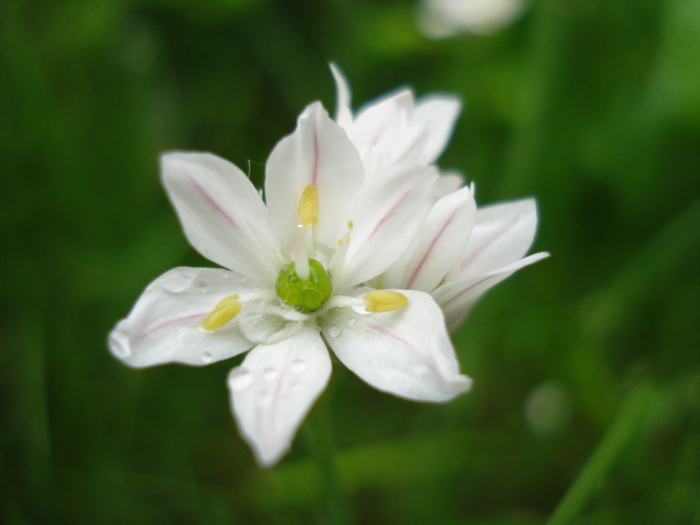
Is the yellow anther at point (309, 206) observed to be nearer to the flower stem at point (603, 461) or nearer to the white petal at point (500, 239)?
the white petal at point (500, 239)

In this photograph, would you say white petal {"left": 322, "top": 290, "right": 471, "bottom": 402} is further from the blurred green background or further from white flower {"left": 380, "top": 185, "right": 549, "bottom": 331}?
→ the blurred green background

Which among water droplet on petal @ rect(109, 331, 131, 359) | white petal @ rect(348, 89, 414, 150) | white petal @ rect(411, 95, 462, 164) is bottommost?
water droplet on petal @ rect(109, 331, 131, 359)

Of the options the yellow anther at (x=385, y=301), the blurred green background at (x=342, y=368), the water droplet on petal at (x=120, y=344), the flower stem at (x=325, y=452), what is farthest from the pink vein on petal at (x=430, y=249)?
the blurred green background at (x=342, y=368)

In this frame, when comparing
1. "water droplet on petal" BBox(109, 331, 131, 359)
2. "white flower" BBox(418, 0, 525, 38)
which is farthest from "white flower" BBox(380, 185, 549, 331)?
"white flower" BBox(418, 0, 525, 38)

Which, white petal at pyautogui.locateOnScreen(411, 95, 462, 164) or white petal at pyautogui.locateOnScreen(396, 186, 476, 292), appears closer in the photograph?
white petal at pyautogui.locateOnScreen(396, 186, 476, 292)

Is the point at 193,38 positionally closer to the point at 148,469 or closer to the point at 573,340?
the point at 148,469

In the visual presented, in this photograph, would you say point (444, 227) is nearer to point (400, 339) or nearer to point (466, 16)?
point (400, 339)

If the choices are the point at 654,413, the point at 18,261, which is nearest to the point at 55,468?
the point at 18,261

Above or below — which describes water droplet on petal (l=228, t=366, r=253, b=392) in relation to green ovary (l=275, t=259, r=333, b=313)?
below
